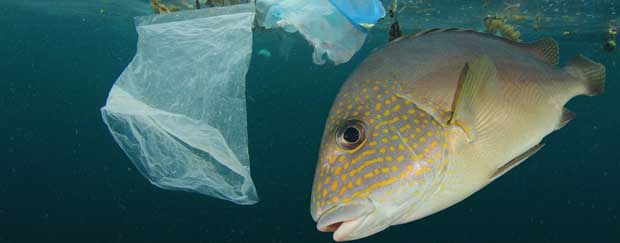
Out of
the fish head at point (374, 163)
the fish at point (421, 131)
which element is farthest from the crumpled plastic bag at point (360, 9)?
the fish head at point (374, 163)

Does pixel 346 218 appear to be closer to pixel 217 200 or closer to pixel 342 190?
pixel 342 190

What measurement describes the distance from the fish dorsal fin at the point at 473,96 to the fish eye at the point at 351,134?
399 mm

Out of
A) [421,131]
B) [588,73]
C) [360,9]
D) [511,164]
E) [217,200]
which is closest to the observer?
[421,131]

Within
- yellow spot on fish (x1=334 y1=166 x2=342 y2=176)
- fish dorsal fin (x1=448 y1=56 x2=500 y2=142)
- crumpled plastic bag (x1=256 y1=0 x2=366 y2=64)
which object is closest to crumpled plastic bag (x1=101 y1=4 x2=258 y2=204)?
crumpled plastic bag (x1=256 y1=0 x2=366 y2=64)

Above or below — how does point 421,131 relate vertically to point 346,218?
above

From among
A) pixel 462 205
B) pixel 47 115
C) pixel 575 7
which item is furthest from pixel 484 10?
pixel 47 115

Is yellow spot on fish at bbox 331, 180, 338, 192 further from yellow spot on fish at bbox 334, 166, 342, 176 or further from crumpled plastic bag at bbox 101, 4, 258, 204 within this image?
crumpled plastic bag at bbox 101, 4, 258, 204

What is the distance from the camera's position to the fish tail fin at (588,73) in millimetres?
2488

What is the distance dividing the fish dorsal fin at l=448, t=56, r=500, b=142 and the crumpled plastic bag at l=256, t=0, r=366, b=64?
154 centimetres

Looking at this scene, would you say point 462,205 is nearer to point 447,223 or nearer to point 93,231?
point 447,223

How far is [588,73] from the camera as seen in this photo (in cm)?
250

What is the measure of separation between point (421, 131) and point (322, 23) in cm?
185

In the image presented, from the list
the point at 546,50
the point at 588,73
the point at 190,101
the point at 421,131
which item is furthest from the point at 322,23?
the point at 588,73

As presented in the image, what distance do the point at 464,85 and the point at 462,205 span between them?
21.1 metres
